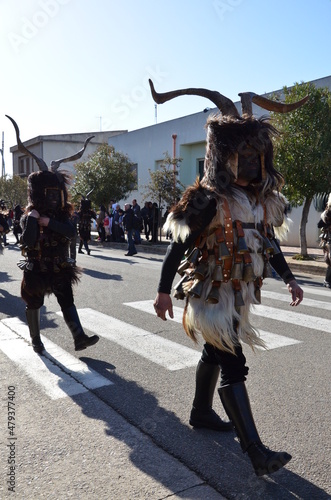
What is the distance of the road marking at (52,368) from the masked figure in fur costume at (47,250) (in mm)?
235

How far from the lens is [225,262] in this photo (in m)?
2.89

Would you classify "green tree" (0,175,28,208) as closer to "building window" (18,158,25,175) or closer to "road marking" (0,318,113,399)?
"building window" (18,158,25,175)

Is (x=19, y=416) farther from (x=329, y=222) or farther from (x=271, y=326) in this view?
(x=329, y=222)

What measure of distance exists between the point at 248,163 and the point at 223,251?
1.79 feet

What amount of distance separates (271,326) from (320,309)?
1.48 metres

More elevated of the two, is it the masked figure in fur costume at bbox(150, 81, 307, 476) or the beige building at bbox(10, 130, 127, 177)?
the beige building at bbox(10, 130, 127, 177)

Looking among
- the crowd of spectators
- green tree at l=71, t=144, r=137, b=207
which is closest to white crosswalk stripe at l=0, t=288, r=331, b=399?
the crowd of spectators

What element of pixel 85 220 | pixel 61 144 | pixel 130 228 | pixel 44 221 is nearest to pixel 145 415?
pixel 44 221

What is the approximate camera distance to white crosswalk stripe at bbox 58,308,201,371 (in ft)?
15.9

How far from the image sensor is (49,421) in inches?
138

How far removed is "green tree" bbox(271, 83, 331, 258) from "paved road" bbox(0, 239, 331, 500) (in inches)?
275

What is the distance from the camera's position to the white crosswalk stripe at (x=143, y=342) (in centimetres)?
485

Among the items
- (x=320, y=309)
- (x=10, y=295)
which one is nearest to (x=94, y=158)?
(x=10, y=295)

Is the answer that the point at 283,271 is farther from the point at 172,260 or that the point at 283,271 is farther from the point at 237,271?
the point at 172,260
